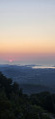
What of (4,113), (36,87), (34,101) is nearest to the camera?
(4,113)

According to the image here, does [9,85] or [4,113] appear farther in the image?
[9,85]

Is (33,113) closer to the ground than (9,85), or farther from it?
closer to the ground

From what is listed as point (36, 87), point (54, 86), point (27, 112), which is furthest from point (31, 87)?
point (27, 112)

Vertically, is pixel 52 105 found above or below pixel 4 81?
below

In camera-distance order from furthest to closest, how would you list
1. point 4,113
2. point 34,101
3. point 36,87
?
point 36,87 < point 34,101 < point 4,113

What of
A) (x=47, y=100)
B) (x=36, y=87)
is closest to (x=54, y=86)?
(x=36, y=87)

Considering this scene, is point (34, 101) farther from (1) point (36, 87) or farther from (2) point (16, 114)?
(1) point (36, 87)

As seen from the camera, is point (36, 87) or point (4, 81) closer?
point (4, 81)

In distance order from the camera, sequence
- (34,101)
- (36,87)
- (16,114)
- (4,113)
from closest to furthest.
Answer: (4,113), (16,114), (34,101), (36,87)

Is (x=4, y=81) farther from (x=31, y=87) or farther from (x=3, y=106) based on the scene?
(x=31, y=87)
